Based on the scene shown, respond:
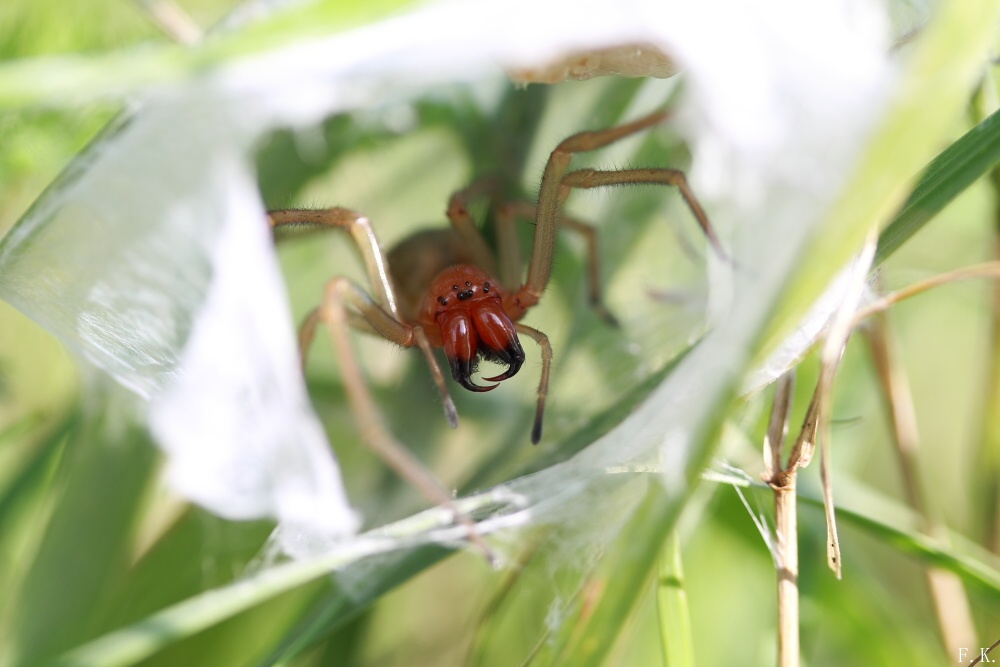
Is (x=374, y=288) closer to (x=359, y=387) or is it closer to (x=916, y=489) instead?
(x=359, y=387)

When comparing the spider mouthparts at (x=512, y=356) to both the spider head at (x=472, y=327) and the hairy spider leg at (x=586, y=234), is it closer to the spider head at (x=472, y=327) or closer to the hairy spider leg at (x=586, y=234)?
the spider head at (x=472, y=327)

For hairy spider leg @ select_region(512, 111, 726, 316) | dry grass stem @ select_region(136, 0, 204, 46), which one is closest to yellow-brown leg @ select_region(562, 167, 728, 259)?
hairy spider leg @ select_region(512, 111, 726, 316)

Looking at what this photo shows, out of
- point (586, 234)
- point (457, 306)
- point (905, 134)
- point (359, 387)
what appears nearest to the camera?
point (905, 134)

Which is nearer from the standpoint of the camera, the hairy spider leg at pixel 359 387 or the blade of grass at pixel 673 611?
the blade of grass at pixel 673 611

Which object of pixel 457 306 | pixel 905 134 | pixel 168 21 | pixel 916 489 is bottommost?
pixel 916 489

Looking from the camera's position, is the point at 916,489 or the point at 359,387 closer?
the point at 359,387

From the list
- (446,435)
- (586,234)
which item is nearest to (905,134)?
(586,234)

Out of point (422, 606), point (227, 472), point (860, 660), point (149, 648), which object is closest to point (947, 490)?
point (860, 660)

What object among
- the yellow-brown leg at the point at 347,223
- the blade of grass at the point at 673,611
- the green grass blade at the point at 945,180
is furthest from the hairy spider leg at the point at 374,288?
the green grass blade at the point at 945,180

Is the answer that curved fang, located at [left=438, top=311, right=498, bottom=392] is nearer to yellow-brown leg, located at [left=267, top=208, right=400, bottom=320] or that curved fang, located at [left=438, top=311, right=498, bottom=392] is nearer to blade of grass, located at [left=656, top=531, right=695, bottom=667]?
yellow-brown leg, located at [left=267, top=208, right=400, bottom=320]

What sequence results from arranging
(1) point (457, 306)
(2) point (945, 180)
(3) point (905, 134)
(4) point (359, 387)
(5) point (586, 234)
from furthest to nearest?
(5) point (586, 234)
(1) point (457, 306)
(4) point (359, 387)
(2) point (945, 180)
(3) point (905, 134)
